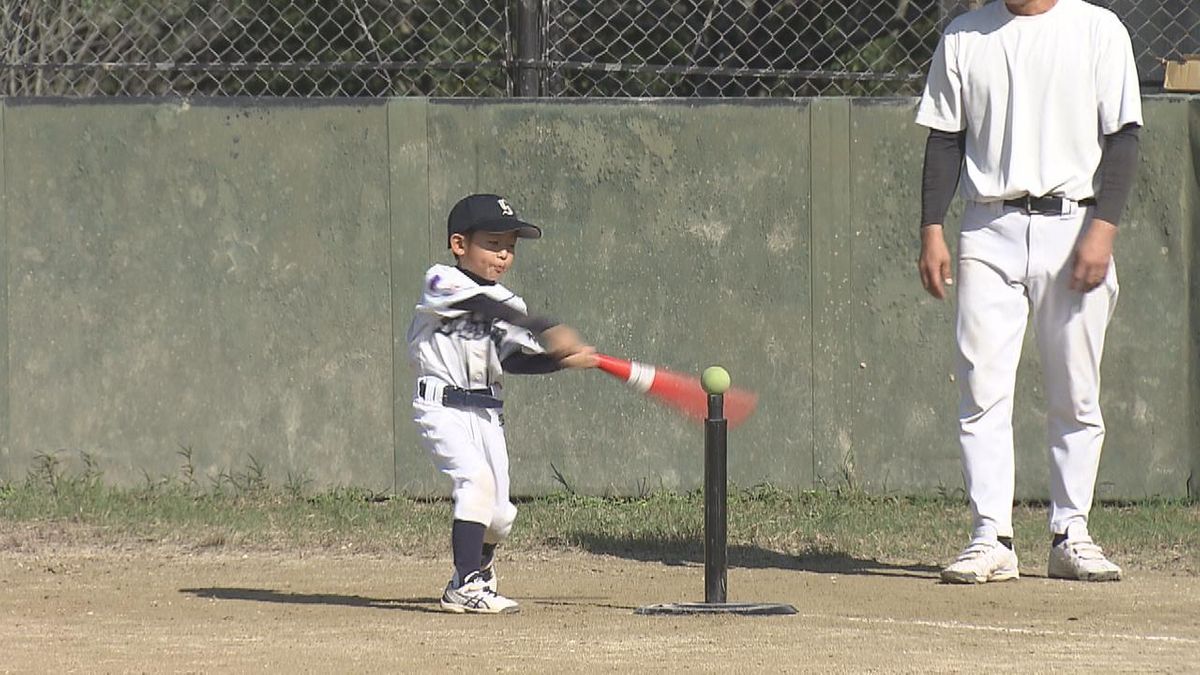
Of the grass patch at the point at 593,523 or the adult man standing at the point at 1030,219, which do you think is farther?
the grass patch at the point at 593,523

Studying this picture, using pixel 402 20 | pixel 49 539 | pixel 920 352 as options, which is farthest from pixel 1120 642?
pixel 402 20

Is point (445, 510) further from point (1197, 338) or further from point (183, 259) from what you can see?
point (1197, 338)

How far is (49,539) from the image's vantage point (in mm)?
7398

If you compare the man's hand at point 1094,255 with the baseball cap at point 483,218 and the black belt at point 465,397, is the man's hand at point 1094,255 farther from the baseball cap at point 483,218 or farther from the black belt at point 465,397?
the black belt at point 465,397

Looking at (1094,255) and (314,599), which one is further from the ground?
(1094,255)

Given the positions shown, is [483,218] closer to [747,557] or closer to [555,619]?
[555,619]

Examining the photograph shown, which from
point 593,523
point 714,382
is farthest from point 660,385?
point 593,523

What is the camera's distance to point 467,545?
18.7 ft

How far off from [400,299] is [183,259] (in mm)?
896

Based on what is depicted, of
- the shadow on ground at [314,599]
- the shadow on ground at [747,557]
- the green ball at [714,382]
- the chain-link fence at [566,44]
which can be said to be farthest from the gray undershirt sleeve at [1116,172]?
the shadow on ground at [314,599]

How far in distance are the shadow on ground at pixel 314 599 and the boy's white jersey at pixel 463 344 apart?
682 millimetres

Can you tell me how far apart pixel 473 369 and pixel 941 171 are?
1.60 meters

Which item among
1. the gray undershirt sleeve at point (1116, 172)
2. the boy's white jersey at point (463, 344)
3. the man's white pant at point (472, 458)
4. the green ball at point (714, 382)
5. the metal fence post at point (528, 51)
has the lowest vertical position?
the man's white pant at point (472, 458)

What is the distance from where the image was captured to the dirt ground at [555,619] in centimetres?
491
